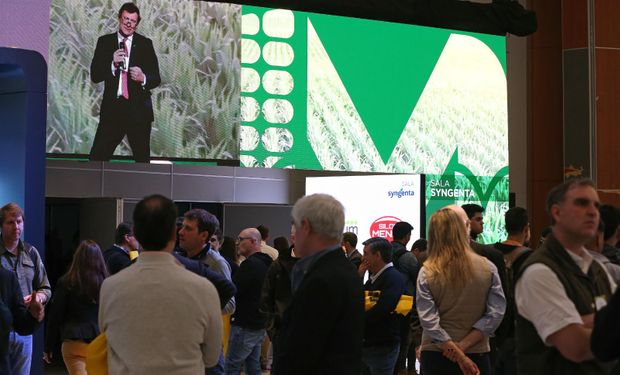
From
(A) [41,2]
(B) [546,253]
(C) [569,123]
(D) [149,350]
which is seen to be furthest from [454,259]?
(C) [569,123]

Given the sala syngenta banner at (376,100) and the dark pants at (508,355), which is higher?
the sala syngenta banner at (376,100)

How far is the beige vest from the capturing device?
4504 millimetres

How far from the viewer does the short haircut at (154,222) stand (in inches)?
113

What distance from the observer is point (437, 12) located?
1250 centimetres

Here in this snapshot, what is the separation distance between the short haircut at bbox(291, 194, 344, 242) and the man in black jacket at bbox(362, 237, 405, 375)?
112 inches

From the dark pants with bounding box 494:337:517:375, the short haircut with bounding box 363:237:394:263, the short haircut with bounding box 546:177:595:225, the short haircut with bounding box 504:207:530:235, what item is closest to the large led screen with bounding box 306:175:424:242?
the short haircut with bounding box 363:237:394:263

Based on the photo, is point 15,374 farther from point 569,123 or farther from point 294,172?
point 569,123

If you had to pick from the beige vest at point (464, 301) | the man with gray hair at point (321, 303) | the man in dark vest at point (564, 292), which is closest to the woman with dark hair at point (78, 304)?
the beige vest at point (464, 301)

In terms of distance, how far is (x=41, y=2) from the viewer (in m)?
7.53

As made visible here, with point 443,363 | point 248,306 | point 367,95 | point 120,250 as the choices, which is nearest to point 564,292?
point 443,363

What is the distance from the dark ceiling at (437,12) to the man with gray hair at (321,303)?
8.12m

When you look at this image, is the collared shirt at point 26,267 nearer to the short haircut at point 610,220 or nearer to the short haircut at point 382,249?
the short haircut at point 382,249

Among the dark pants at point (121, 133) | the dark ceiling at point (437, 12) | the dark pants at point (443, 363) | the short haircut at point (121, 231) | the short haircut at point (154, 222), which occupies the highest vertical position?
the dark ceiling at point (437, 12)

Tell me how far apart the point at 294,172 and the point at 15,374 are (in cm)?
853
